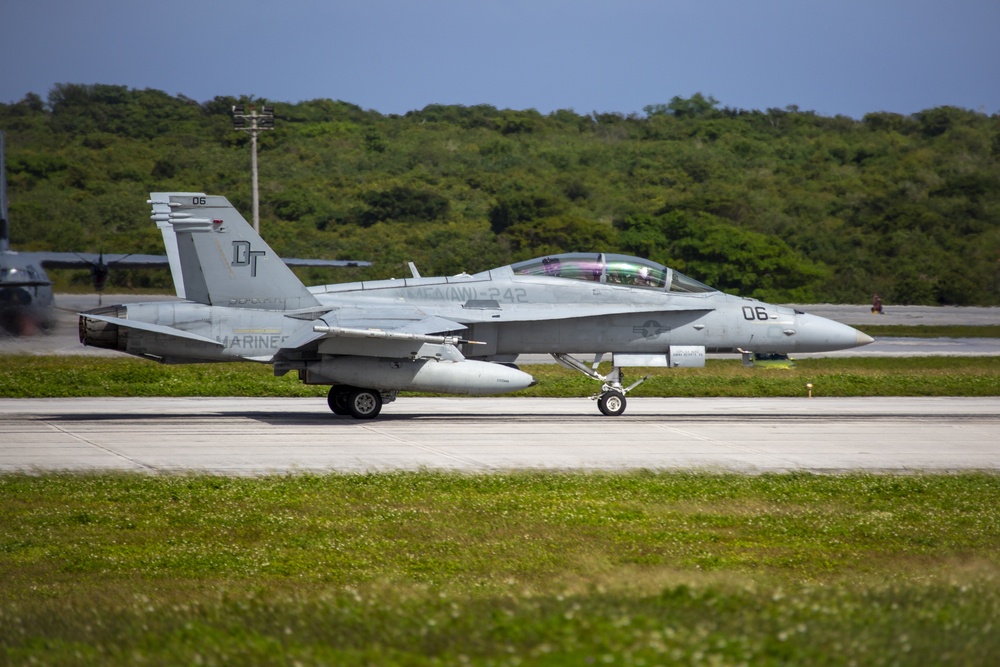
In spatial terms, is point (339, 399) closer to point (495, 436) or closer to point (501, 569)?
point (495, 436)

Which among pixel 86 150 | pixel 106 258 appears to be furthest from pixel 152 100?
pixel 106 258

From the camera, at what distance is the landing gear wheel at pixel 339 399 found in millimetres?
19734

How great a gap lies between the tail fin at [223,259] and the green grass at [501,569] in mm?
5792

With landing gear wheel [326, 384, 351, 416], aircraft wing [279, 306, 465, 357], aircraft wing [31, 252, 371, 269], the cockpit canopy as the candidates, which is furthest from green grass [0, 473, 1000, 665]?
aircraft wing [31, 252, 371, 269]

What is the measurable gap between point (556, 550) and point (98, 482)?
637 centimetres

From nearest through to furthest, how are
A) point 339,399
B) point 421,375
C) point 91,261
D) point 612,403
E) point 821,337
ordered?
1. point 421,375
2. point 339,399
3. point 821,337
4. point 612,403
5. point 91,261

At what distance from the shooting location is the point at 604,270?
66.0 feet

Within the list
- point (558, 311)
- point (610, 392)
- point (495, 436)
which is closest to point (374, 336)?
point (495, 436)

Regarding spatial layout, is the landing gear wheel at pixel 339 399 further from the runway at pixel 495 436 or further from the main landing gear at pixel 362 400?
the runway at pixel 495 436

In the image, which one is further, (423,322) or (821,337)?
(821,337)

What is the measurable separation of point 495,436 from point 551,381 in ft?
27.2

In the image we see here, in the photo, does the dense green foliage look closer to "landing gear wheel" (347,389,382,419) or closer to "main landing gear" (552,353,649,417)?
"landing gear wheel" (347,389,382,419)

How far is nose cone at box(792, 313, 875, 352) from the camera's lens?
20344 millimetres

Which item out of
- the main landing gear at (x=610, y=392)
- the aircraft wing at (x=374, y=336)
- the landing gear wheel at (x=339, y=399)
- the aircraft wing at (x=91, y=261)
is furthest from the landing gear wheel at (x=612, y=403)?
the aircraft wing at (x=91, y=261)
